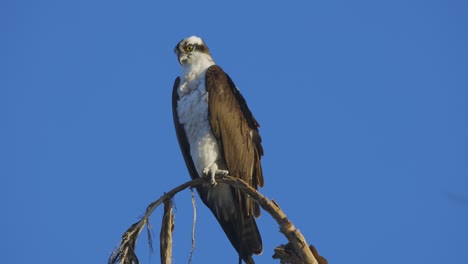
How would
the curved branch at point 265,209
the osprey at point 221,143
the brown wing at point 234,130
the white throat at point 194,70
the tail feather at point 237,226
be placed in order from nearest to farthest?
the curved branch at point 265,209 → the tail feather at point 237,226 → the osprey at point 221,143 → the brown wing at point 234,130 → the white throat at point 194,70

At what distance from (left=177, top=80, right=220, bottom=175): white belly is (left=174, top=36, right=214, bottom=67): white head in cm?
61

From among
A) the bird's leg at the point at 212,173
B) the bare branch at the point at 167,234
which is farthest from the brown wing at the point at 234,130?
the bare branch at the point at 167,234

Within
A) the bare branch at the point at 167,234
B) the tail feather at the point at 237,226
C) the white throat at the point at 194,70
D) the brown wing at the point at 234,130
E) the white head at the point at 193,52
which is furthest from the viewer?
the white head at the point at 193,52

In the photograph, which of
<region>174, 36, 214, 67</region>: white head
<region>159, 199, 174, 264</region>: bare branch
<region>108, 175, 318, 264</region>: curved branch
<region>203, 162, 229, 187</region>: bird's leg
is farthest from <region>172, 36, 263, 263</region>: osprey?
<region>159, 199, 174, 264</region>: bare branch

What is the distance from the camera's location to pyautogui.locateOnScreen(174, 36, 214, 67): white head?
28.3 feet

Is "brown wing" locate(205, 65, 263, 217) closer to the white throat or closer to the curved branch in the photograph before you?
the white throat

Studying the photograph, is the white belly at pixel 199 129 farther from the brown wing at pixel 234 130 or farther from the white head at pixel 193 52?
the white head at pixel 193 52

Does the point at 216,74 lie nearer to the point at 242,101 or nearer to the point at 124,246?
the point at 242,101

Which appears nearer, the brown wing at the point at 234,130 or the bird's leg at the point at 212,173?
the bird's leg at the point at 212,173

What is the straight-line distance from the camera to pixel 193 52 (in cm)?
876

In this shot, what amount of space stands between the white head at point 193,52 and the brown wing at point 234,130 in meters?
0.57

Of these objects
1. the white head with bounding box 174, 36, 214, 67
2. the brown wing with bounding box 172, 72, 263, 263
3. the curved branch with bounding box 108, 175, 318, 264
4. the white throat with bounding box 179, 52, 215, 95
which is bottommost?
the curved branch with bounding box 108, 175, 318, 264

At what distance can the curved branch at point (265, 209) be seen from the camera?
5.81 metres

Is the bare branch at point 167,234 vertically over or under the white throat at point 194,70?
under
